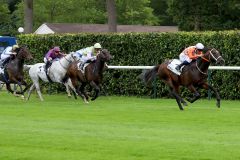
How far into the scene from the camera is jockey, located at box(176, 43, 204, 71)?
2172 cm

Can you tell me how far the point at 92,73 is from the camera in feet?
82.0

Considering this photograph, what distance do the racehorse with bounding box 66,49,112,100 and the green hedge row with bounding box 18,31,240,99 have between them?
11.2 ft

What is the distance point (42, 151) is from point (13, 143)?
1.17 meters

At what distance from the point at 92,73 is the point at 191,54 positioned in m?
4.26

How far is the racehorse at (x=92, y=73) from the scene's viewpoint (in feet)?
80.8

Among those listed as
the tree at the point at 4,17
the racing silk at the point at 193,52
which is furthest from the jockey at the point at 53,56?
the tree at the point at 4,17

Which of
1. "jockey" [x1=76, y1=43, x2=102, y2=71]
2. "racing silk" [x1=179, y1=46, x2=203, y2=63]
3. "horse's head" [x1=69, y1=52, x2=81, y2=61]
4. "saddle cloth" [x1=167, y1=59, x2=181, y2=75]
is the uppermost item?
"racing silk" [x1=179, y1=46, x2=203, y2=63]

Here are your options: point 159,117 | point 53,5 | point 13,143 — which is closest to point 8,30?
point 53,5

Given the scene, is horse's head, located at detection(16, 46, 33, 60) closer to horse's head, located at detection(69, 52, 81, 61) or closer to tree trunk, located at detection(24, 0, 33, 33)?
horse's head, located at detection(69, 52, 81, 61)

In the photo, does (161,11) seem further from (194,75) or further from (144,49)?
(194,75)

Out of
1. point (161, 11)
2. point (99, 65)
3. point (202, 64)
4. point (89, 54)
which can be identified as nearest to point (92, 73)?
point (99, 65)

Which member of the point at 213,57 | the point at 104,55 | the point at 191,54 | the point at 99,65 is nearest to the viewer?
the point at 213,57

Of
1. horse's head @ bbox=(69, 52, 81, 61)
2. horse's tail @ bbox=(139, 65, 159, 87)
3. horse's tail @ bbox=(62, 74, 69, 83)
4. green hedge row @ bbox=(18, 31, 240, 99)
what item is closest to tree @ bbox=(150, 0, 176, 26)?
green hedge row @ bbox=(18, 31, 240, 99)

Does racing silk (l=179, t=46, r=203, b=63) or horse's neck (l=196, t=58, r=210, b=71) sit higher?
racing silk (l=179, t=46, r=203, b=63)
